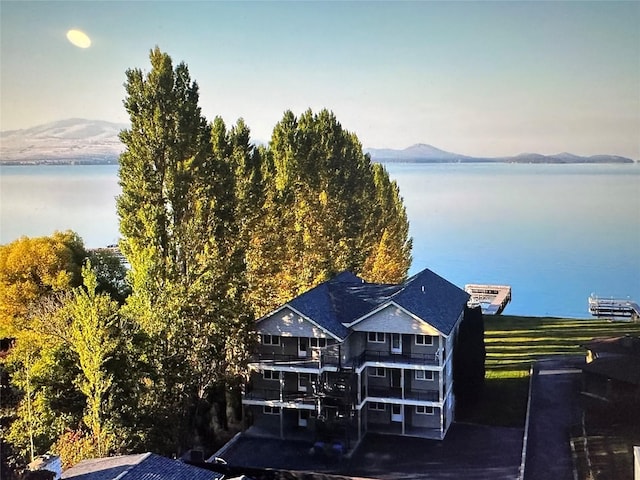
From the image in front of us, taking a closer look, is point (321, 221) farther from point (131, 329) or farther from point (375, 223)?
point (131, 329)

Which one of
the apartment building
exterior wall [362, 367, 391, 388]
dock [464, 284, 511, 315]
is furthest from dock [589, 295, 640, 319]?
exterior wall [362, 367, 391, 388]

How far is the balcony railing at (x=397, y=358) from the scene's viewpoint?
14383 millimetres

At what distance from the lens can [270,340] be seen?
14930mm

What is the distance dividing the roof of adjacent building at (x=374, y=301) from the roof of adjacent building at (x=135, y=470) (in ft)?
16.7

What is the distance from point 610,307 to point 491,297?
5.65 meters

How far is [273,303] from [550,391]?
7.78 m

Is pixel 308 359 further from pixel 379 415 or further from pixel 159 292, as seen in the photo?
pixel 159 292

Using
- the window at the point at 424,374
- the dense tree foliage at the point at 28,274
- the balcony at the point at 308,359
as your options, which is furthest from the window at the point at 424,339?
the dense tree foliage at the point at 28,274

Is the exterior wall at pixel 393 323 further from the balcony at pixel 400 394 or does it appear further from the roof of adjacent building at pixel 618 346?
the roof of adjacent building at pixel 618 346

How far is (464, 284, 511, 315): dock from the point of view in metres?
29.7

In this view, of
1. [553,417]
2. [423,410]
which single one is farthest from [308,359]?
[553,417]

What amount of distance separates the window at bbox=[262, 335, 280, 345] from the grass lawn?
16.1ft

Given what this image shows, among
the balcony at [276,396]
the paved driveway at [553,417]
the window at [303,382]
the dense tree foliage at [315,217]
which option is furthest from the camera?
the dense tree foliage at [315,217]

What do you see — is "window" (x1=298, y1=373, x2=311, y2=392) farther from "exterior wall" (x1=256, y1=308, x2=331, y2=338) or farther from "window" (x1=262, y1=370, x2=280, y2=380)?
"exterior wall" (x1=256, y1=308, x2=331, y2=338)
